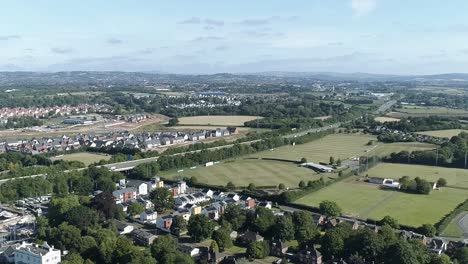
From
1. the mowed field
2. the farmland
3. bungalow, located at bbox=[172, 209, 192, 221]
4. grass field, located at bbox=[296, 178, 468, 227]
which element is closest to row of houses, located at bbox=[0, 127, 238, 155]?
the mowed field

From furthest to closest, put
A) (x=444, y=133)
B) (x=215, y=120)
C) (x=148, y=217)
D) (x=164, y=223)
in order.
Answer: (x=215, y=120) < (x=444, y=133) < (x=148, y=217) < (x=164, y=223)

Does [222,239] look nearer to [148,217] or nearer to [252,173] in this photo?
[148,217]

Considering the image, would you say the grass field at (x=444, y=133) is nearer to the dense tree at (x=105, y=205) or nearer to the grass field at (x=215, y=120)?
the grass field at (x=215, y=120)

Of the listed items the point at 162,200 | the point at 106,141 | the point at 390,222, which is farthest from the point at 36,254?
the point at 106,141

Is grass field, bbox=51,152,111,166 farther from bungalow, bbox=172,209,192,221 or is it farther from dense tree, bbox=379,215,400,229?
dense tree, bbox=379,215,400,229

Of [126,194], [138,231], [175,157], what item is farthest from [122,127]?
[138,231]

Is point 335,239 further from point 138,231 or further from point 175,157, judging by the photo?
point 175,157
